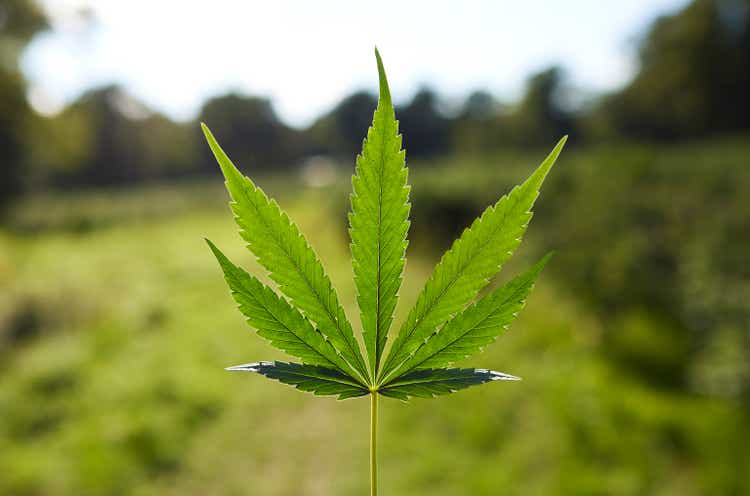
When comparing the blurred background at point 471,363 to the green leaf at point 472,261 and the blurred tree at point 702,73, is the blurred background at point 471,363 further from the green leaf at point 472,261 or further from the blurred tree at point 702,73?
the blurred tree at point 702,73

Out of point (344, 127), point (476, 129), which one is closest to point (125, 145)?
point (344, 127)

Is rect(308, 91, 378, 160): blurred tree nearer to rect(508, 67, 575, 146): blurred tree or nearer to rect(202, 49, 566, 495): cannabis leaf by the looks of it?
rect(508, 67, 575, 146): blurred tree

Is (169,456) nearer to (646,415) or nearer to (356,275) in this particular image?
(646,415)

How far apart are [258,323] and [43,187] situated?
3839 cm

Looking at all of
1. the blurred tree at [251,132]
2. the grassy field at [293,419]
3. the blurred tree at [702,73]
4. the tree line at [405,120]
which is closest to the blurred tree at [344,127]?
the tree line at [405,120]

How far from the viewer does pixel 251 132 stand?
37812 mm

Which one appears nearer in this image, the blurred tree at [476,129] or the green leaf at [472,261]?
the green leaf at [472,261]

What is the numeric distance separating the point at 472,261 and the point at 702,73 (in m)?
28.6

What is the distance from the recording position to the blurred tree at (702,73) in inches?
894

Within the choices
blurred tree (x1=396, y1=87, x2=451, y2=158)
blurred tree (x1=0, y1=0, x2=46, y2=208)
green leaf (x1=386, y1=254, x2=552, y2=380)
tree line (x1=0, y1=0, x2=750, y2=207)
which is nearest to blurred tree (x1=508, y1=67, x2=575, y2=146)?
tree line (x1=0, y1=0, x2=750, y2=207)

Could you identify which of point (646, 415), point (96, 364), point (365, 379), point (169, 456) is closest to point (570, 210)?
point (646, 415)

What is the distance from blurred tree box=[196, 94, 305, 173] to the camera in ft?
119

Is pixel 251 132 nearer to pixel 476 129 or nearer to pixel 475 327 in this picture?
pixel 476 129

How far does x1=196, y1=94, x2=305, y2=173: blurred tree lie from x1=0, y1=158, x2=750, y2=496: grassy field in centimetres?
2843
